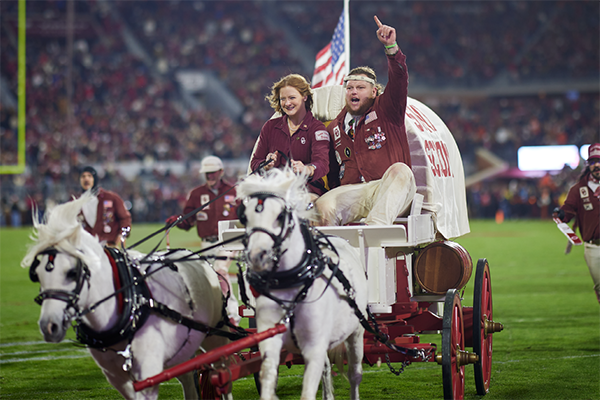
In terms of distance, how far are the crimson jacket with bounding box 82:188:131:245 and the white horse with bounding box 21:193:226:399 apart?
4.88 metres

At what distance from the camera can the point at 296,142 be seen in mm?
5586

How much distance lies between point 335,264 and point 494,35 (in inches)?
1603

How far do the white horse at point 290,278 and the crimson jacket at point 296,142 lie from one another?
131cm

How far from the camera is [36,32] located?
1524 inches

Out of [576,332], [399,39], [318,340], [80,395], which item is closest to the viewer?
[318,340]

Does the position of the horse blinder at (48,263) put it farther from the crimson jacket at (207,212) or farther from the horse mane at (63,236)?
the crimson jacket at (207,212)

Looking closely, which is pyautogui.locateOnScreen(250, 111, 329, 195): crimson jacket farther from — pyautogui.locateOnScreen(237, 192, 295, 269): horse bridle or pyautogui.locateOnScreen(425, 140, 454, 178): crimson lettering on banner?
pyautogui.locateOnScreen(237, 192, 295, 269): horse bridle

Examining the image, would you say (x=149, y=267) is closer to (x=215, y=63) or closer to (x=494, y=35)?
(x=215, y=63)

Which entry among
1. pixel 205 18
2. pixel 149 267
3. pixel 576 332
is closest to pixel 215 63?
pixel 205 18

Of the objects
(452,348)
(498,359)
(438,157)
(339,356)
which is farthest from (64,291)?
(498,359)

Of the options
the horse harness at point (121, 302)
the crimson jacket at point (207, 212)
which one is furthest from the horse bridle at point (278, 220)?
the crimson jacket at point (207, 212)

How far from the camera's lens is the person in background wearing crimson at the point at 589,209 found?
8.20m

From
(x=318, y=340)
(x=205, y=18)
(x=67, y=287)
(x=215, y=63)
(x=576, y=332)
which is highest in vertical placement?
(x=205, y=18)

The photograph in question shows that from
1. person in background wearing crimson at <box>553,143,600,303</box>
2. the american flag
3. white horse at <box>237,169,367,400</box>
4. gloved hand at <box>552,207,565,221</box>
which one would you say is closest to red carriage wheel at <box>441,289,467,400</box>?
white horse at <box>237,169,367,400</box>
